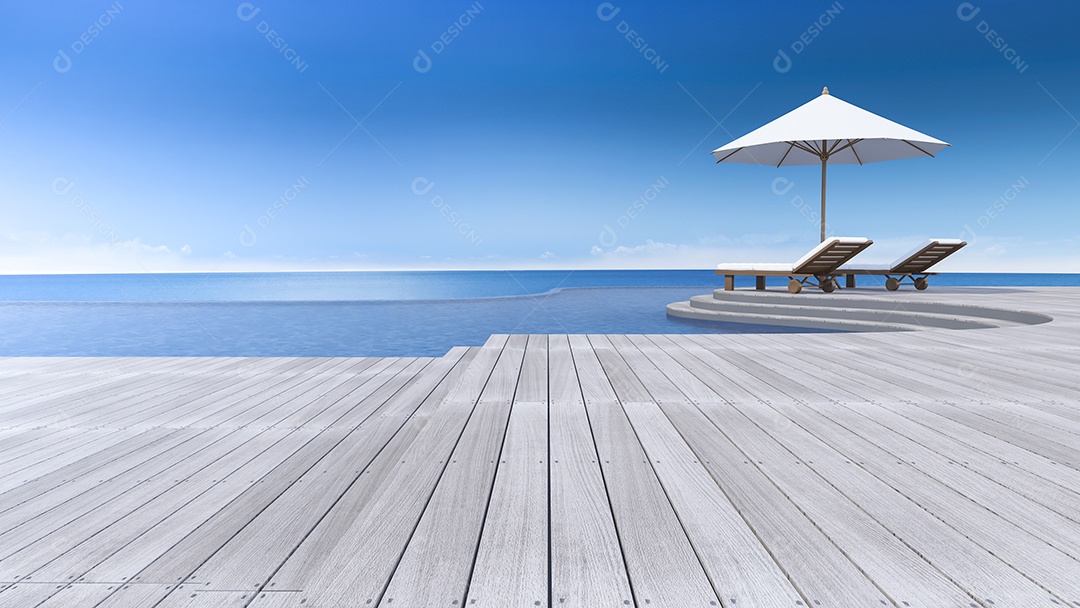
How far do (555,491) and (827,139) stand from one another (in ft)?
Result: 24.9

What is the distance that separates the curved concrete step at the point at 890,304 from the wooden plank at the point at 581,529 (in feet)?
17.1

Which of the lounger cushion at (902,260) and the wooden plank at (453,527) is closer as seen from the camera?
the wooden plank at (453,527)

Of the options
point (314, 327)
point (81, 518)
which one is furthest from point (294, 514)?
point (314, 327)

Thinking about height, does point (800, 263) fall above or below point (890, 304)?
above

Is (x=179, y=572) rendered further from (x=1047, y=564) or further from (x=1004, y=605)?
(x=1047, y=564)

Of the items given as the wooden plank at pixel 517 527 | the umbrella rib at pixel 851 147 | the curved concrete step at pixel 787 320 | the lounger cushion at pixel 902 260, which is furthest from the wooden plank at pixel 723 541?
the umbrella rib at pixel 851 147

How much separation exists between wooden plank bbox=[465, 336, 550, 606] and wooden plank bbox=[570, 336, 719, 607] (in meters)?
0.17

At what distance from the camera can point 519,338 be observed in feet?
13.4

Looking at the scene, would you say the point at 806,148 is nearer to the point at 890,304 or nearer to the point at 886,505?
the point at 890,304

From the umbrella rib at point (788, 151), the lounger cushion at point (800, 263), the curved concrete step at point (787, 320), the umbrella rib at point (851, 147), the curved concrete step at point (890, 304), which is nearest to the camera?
the curved concrete step at point (890, 304)

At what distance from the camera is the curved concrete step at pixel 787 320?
6.47 metres

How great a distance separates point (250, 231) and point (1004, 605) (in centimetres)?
753

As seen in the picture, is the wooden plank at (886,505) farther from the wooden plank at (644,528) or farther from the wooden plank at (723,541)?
the wooden plank at (644,528)

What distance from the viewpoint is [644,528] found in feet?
3.84
